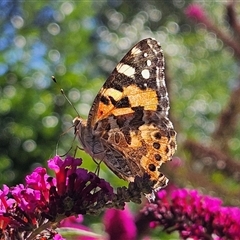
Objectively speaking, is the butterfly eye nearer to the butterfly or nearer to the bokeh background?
the butterfly

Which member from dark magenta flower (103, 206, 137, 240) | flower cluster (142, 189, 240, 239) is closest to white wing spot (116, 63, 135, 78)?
flower cluster (142, 189, 240, 239)

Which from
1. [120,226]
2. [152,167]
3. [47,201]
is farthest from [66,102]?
[47,201]

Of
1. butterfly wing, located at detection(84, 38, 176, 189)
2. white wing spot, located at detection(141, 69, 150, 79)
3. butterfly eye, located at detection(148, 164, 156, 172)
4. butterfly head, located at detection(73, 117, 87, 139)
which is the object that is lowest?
butterfly head, located at detection(73, 117, 87, 139)

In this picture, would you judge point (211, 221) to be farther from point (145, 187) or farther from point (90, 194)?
point (90, 194)

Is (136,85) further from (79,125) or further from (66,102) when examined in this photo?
(66,102)

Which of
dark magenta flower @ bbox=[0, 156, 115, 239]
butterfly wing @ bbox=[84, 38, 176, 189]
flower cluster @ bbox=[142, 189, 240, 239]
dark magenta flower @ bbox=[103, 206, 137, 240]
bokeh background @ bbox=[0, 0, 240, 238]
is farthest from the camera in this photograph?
bokeh background @ bbox=[0, 0, 240, 238]

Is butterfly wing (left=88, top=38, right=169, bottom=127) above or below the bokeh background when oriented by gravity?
above

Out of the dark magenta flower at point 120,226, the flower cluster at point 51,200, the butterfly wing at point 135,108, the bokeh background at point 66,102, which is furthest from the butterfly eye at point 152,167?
the dark magenta flower at point 120,226
